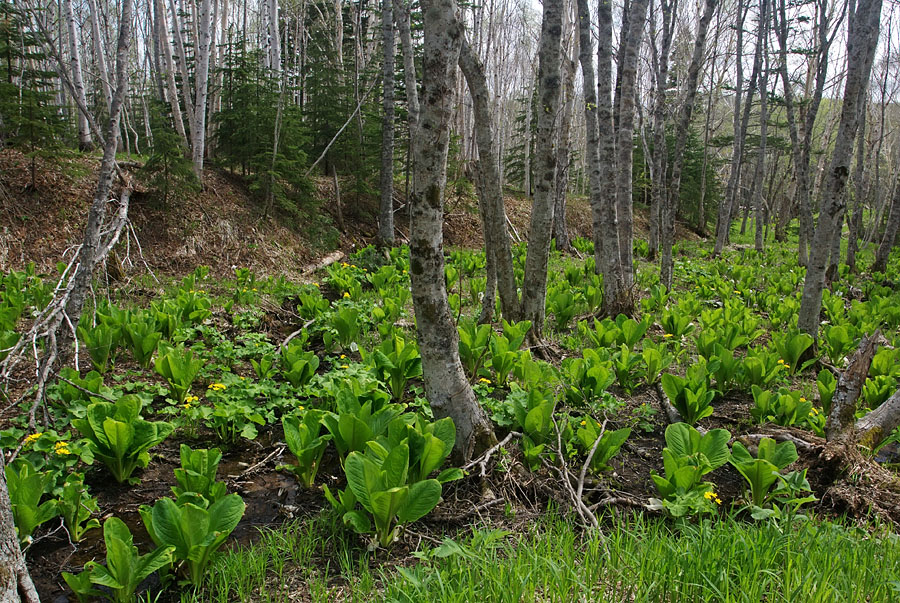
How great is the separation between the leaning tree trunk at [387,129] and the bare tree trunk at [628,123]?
4.67 metres

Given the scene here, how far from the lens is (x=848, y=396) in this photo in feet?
11.4

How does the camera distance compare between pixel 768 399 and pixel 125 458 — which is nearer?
pixel 125 458

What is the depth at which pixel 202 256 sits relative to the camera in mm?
9594

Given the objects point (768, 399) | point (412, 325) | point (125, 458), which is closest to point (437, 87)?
point (125, 458)

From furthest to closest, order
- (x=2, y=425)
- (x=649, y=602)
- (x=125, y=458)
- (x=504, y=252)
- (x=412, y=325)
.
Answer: (x=412, y=325) < (x=504, y=252) < (x=2, y=425) < (x=125, y=458) < (x=649, y=602)

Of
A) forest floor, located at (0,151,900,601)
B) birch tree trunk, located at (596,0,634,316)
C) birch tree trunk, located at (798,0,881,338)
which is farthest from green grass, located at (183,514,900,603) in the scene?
birch tree trunk, located at (596,0,634,316)

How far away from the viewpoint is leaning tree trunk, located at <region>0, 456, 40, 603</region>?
1665 mm

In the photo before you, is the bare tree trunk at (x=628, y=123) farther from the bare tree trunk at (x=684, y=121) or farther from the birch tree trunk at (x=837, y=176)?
the birch tree trunk at (x=837, y=176)

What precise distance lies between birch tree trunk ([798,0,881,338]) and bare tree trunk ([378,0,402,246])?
778 centimetres

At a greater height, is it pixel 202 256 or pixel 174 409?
pixel 202 256

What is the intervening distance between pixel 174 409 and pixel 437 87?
290cm

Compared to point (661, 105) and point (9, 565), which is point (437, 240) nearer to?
point (9, 565)

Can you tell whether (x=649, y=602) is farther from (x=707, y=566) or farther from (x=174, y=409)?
(x=174, y=409)

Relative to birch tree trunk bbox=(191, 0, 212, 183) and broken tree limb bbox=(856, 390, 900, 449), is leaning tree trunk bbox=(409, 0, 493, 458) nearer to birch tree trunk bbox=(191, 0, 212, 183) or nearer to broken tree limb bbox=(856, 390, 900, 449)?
broken tree limb bbox=(856, 390, 900, 449)
